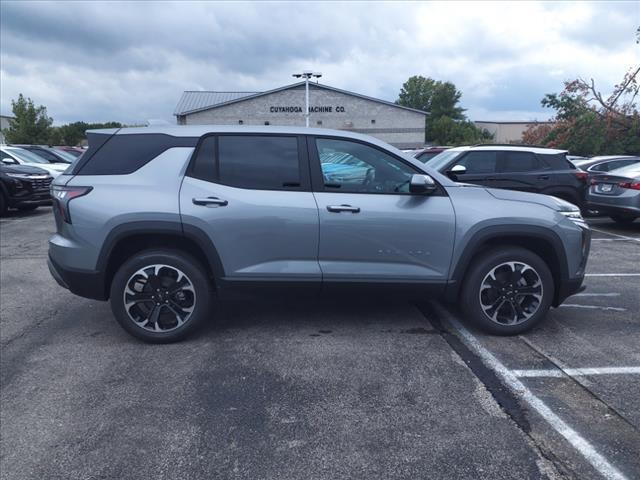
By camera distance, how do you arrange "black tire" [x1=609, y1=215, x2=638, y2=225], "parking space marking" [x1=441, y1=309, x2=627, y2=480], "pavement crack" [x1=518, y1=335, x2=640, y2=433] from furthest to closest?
"black tire" [x1=609, y1=215, x2=638, y2=225]
"pavement crack" [x1=518, y1=335, x2=640, y2=433]
"parking space marking" [x1=441, y1=309, x2=627, y2=480]

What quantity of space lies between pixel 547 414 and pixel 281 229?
2308 mm

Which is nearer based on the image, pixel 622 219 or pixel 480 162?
pixel 480 162

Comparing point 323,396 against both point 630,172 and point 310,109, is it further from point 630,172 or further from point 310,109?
point 310,109

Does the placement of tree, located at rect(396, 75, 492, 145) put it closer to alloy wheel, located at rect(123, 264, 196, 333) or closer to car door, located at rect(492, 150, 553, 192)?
car door, located at rect(492, 150, 553, 192)

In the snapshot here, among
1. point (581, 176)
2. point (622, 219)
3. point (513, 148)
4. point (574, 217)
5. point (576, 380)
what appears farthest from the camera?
point (622, 219)

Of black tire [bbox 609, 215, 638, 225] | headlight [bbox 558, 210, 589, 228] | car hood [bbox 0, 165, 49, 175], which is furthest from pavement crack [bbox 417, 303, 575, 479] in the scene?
car hood [bbox 0, 165, 49, 175]

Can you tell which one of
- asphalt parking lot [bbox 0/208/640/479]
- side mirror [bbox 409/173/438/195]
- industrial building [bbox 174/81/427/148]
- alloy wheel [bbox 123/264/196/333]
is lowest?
asphalt parking lot [bbox 0/208/640/479]

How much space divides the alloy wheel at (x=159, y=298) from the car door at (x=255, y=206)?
378 millimetres

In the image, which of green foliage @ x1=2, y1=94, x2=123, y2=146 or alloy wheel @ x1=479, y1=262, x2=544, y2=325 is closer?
alloy wheel @ x1=479, y1=262, x2=544, y2=325

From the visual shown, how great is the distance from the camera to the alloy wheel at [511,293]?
4381mm

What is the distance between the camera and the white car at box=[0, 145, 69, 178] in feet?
50.8

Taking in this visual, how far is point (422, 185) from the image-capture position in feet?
13.7

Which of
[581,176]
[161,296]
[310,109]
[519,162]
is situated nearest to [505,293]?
[161,296]

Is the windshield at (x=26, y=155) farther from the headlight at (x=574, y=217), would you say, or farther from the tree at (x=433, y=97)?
the tree at (x=433, y=97)
